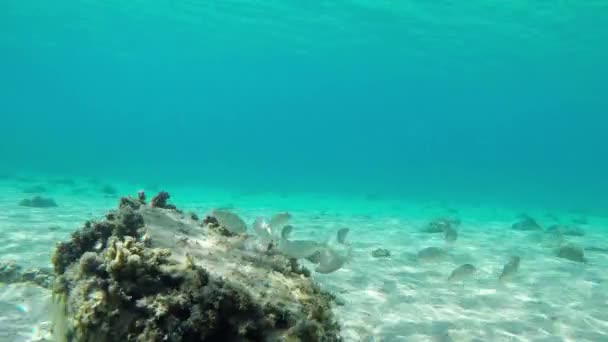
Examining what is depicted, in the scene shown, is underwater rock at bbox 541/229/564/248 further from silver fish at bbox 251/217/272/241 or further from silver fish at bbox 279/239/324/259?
silver fish at bbox 251/217/272/241

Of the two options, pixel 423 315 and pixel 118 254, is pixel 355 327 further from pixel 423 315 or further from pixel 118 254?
pixel 118 254

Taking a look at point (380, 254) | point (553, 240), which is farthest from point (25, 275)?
point (553, 240)

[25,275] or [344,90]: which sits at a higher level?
[344,90]

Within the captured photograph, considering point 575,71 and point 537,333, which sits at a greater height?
point 575,71

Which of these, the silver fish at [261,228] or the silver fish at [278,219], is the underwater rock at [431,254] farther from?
the silver fish at [261,228]

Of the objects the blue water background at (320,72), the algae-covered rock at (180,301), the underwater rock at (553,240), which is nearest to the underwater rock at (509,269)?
the underwater rock at (553,240)

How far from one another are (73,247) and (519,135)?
164 metres

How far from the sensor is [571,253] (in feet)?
32.4

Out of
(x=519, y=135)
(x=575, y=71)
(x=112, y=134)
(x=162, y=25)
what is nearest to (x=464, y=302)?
(x=162, y=25)

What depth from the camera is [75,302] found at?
2.72 m

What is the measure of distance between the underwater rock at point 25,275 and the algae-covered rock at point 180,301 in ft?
9.89

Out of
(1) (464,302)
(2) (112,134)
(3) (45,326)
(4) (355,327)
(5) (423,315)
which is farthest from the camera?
(2) (112,134)

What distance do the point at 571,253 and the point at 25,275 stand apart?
36.0 feet

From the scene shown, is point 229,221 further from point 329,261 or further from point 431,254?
point 431,254
